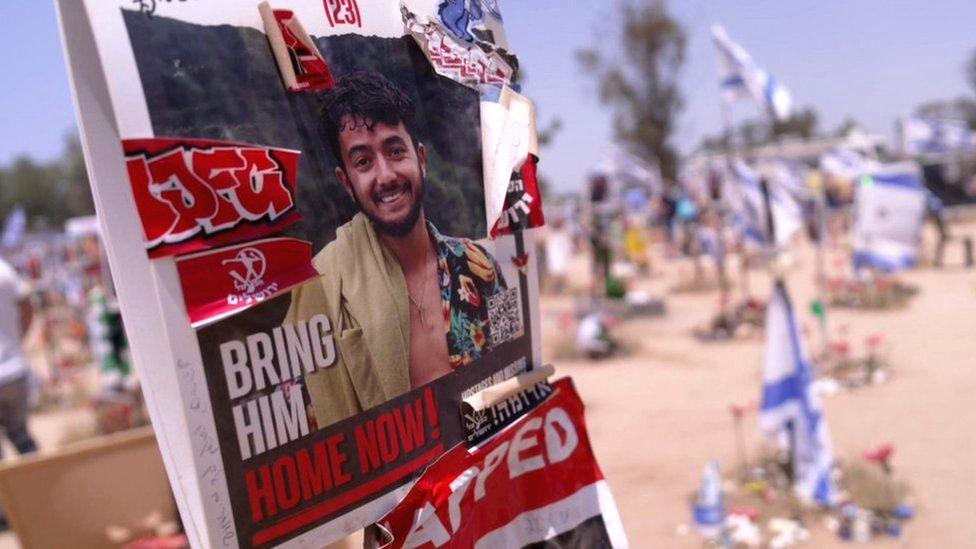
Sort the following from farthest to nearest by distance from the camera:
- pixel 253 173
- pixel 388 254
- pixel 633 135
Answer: pixel 633 135 → pixel 388 254 → pixel 253 173

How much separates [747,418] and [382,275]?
5566mm

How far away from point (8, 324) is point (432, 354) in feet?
14.1

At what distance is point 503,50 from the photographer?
1.85 m

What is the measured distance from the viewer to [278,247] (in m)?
1.23

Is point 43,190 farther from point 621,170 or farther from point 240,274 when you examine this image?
point 240,274

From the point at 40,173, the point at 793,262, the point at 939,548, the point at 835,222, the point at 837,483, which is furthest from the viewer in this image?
the point at 40,173

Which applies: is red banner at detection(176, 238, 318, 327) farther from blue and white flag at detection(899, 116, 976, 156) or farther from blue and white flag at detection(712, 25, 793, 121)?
blue and white flag at detection(899, 116, 976, 156)

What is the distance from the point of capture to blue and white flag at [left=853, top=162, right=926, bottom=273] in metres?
10.5

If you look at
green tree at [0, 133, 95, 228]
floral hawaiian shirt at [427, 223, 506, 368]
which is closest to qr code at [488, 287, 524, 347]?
floral hawaiian shirt at [427, 223, 506, 368]

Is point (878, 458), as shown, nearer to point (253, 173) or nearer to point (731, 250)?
point (253, 173)

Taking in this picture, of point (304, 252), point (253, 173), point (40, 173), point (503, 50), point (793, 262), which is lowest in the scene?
point (793, 262)

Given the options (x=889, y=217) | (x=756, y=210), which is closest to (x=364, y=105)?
(x=756, y=210)

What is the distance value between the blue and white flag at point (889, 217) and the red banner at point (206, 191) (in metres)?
10.9

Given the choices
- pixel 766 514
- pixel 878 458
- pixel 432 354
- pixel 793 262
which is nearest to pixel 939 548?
pixel 878 458
